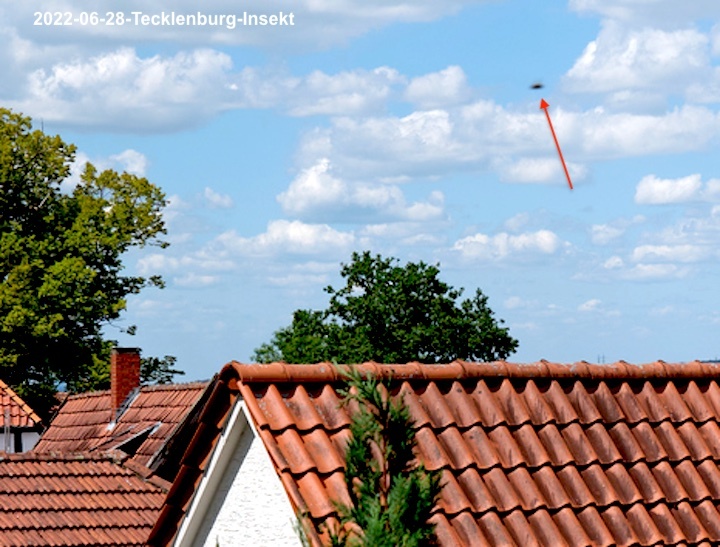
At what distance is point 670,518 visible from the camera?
10.6 metres

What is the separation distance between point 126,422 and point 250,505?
2216 centimetres

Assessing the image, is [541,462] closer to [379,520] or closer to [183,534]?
[379,520]

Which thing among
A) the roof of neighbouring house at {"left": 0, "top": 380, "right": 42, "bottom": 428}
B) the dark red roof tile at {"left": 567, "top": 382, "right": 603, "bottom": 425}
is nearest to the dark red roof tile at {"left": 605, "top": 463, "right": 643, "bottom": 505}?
the dark red roof tile at {"left": 567, "top": 382, "right": 603, "bottom": 425}

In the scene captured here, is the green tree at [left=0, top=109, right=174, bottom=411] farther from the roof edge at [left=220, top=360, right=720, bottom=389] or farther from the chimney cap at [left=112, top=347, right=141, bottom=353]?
the roof edge at [left=220, top=360, right=720, bottom=389]

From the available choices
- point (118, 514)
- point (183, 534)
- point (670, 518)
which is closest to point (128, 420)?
point (118, 514)

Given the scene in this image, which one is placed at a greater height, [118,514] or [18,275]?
[18,275]

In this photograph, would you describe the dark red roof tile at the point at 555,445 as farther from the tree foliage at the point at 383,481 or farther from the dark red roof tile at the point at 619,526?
the tree foliage at the point at 383,481

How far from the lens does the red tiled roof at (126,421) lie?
30.0 m

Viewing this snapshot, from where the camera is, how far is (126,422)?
32750 millimetres

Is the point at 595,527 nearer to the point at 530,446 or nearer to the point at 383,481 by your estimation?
the point at 530,446

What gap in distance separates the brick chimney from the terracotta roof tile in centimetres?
37

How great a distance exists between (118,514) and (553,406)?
14.3m

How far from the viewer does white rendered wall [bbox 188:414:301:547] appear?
1075cm

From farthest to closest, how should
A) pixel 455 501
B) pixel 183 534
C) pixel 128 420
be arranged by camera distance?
pixel 128 420, pixel 183 534, pixel 455 501
